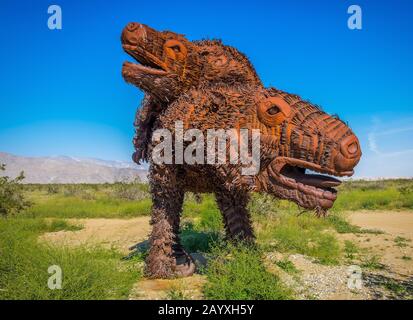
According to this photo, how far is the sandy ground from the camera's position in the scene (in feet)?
15.8

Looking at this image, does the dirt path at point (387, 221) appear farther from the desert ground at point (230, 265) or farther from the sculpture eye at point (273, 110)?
the sculpture eye at point (273, 110)

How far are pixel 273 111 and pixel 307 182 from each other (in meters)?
0.82

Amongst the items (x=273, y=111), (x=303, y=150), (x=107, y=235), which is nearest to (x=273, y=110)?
(x=273, y=111)

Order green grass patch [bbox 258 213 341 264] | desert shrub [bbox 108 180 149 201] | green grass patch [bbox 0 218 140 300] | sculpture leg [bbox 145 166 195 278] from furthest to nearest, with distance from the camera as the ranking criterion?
desert shrub [bbox 108 180 149 201] < green grass patch [bbox 258 213 341 264] < sculpture leg [bbox 145 166 195 278] < green grass patch [bbox 0 218 140 300]

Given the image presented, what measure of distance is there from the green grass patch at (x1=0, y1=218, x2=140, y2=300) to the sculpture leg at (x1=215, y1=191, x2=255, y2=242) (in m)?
1.50

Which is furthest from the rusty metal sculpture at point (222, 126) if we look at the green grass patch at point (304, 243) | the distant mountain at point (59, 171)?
the distant mountain at point (59, 171)

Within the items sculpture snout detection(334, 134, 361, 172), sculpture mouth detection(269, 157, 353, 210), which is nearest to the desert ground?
sculpture mouth detection(269, 157, 353, 210)

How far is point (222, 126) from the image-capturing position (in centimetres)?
428

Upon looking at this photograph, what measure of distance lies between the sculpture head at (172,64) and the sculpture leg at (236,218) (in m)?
1.77

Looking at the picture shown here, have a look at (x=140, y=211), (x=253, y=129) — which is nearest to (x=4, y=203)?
(x=140, y=211)

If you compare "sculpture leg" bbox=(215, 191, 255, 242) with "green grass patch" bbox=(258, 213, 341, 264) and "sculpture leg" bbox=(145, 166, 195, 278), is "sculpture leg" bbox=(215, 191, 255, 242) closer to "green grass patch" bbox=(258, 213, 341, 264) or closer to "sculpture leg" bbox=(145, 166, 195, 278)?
"sculpture leg" bbox=(145, 166, 195, 278)

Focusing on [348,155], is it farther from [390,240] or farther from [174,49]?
[390,240]
